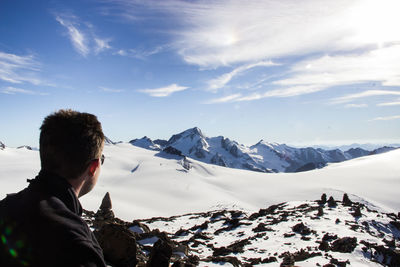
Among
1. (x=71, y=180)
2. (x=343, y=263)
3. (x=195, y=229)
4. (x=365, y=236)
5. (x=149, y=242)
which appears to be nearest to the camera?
(x=71, y=180)

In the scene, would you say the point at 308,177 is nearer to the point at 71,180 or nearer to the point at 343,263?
the point at 343,263

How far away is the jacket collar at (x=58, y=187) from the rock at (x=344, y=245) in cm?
1945

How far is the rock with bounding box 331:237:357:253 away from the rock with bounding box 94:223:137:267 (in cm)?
1464

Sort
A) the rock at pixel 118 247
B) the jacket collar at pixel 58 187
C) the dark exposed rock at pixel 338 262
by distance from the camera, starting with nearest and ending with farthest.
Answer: the jacket collar at pixel 58 187, the rock at pixel 118 247, the dark exposed rock at pixel 338 262

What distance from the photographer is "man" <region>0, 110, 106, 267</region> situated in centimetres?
187

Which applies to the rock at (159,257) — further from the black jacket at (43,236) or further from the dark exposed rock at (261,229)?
the dark exposed rock at (261,229)

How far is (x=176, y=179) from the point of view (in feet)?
280

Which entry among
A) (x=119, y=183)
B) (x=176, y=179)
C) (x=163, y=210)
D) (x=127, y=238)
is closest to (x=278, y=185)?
(x=176, y=179)

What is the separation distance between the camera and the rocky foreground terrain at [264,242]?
29.8 feet

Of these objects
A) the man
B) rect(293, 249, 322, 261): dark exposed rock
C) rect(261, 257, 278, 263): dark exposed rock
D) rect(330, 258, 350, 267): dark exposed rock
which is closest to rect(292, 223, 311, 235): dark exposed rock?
rect(293, 249, 322, 261): dark exposed rock

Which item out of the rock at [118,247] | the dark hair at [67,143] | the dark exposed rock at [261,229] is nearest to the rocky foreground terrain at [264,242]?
the rock at [118,247]

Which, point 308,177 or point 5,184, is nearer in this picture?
point 5,184

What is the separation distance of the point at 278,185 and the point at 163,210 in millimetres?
38952

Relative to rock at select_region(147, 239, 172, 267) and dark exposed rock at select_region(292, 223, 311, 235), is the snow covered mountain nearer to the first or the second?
dark exposed rock at select_region(292, 223, 311, 235)
